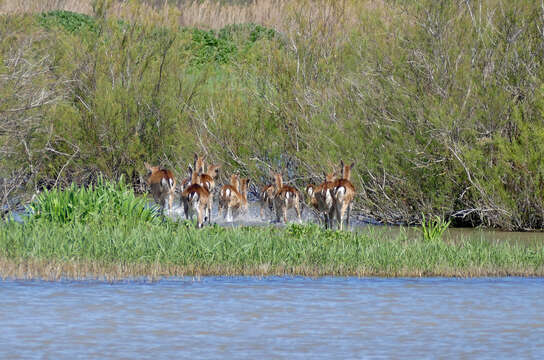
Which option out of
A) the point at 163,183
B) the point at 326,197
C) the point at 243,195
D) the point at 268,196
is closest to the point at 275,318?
the point at 326,197

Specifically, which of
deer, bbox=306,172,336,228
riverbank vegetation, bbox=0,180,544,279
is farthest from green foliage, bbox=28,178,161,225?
deer, bbox=306,172,336,228

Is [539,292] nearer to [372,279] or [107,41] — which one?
[372,279]

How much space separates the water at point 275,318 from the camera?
10703mm

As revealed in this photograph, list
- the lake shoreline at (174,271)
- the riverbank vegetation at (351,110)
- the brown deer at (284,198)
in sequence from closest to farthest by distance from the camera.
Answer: the lake shoreline at (174,271), the riverbank vegetation at (351,110), the brown deer at (284,198)

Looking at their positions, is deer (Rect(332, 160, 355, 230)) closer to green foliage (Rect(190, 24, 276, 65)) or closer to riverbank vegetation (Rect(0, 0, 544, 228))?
riverbank vegetation (Rect(0, 0, 544, 228))

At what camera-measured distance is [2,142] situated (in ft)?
67.6

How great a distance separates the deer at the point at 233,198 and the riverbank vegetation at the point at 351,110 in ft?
3.98

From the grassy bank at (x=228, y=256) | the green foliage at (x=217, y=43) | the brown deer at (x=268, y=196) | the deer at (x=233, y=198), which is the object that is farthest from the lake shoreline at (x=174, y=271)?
the green foliage at (x=217, y=43)

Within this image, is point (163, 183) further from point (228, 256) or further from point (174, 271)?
point (174, 271)

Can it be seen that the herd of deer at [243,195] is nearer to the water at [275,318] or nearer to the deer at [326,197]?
the deer at [326,197]

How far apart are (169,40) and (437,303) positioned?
1565cm

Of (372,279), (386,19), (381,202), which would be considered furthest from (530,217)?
(372,279)

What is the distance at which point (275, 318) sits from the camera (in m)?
12.4

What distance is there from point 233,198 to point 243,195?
0.98 meters
